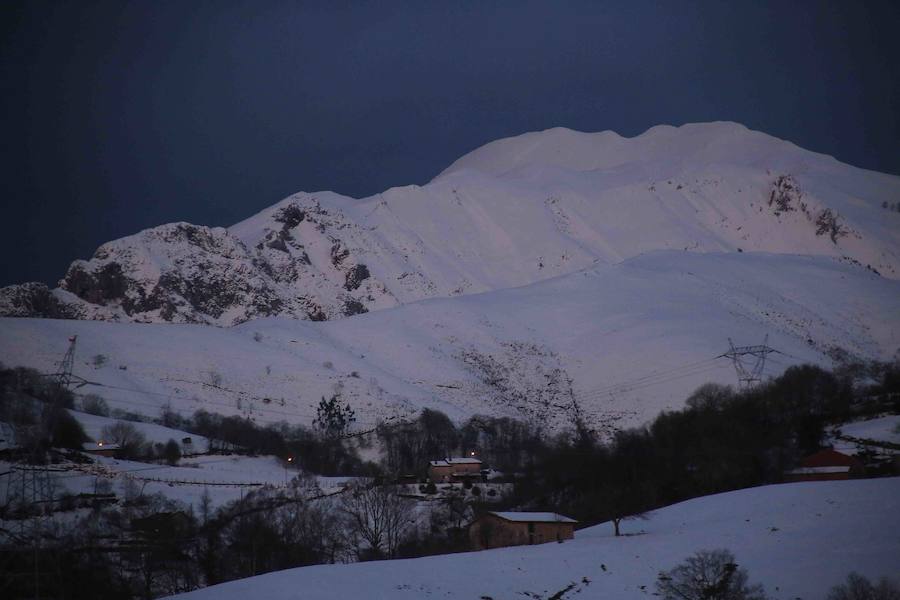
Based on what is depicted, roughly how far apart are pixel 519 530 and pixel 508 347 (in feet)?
268

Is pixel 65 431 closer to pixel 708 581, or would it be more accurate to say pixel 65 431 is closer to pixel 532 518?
pixel 532 518

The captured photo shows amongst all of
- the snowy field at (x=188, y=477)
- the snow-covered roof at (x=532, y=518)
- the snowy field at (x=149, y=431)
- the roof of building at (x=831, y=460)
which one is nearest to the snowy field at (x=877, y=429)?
the roof of building at (x=831, y=460)

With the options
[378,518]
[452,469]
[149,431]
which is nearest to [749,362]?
[452,469]

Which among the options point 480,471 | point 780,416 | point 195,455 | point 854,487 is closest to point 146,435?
point 195,455

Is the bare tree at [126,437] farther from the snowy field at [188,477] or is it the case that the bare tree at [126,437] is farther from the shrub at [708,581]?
the shrub at [708,581]

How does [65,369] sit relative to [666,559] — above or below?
above

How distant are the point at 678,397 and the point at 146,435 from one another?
2027 inches

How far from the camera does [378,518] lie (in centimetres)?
5784

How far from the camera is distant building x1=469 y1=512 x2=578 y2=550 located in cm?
4916

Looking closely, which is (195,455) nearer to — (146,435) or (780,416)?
(146,435)

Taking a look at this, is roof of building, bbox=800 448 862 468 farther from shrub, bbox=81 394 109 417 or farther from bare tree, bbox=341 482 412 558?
shrub, bbox=81 394 109 417

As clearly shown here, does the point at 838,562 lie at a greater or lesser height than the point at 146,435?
lesser

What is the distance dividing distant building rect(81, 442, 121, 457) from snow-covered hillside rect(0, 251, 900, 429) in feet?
59.2

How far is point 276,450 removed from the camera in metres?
85.1
